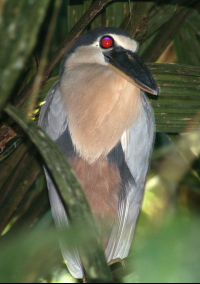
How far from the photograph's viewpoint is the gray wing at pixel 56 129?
1138 mm

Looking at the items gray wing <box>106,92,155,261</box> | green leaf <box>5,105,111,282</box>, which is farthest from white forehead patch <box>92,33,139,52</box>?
green leaf <box>5,105,111,282</box>

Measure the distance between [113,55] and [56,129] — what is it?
0.34 metres

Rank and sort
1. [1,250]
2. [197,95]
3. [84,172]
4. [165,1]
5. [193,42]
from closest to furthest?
[1,250], [197,95], [84,172], [165,1], [193,42]

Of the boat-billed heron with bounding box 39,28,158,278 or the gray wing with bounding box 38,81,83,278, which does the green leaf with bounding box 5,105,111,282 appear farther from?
the gray wing with bounding box 38,81,83,278

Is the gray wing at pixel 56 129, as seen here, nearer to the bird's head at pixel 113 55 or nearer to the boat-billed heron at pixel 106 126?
the boat-billed heron at pixel 106 126

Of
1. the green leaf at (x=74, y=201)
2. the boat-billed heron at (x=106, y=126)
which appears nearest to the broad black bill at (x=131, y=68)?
the boat-billed heron at (x=106, y=126)

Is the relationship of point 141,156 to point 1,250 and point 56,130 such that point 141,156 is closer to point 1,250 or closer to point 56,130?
point 56,130

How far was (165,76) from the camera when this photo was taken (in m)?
1.04

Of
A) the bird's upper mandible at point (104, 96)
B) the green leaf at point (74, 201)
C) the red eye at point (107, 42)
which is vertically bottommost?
the bird's upper mandible at point (104, 96)

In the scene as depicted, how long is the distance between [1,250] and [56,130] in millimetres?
955

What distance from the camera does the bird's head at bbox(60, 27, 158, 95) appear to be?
94cm

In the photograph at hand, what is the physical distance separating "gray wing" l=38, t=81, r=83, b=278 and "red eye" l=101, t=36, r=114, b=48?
22 centimetres

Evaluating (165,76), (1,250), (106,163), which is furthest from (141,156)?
(1,250)

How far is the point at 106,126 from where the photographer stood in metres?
1.03
